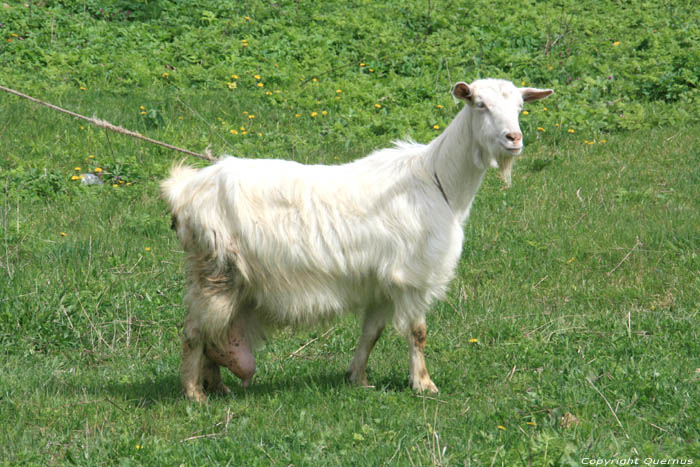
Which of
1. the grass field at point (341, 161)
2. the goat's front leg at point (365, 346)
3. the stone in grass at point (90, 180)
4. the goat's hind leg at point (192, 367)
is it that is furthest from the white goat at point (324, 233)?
the stone in grass at point (90, 180)

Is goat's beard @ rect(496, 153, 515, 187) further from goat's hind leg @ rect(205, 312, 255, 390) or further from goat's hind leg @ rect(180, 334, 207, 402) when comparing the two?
goat's hind leg @ rect(180, 334, 207, 402)

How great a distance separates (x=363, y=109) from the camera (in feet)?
37.8

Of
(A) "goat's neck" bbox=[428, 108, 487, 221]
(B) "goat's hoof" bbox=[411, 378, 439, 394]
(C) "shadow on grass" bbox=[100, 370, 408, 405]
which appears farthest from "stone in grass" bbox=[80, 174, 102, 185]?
(B) "goat's hoof" bbox=[411, 378, 439, 394]

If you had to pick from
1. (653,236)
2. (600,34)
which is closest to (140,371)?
(653,236)

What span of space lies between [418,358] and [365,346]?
1.17 feet

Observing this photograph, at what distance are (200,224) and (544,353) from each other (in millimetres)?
2475

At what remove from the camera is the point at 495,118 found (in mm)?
5129

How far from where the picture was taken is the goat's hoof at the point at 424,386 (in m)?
5.55

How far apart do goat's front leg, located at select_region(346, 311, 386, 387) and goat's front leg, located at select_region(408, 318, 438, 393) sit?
221 millimetres

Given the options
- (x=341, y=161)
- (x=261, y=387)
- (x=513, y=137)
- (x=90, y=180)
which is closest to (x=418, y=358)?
(x=261, y=387)

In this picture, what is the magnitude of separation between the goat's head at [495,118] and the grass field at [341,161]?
1428 mm

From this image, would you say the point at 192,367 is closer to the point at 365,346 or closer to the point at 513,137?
the point at 365,346

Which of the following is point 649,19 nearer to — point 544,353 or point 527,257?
point 527,257

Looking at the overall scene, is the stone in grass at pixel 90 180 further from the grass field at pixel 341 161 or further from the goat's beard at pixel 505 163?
the goat's beard at pixel 505 163
